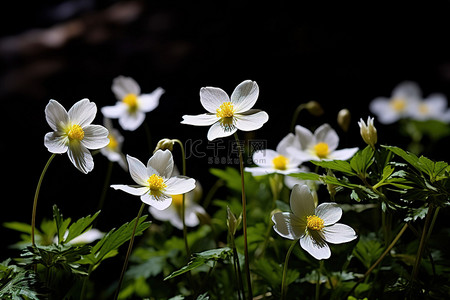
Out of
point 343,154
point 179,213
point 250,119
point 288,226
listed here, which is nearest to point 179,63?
point 179,213

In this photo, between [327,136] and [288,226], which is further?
[327,136]

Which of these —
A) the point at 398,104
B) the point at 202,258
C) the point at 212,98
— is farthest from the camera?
the point at 398,104

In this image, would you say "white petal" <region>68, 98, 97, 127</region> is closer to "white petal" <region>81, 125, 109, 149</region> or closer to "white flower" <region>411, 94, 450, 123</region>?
"white petal" <region>81, 125, 109, 149</region>

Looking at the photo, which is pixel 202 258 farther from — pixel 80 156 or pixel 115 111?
pixel 115 111

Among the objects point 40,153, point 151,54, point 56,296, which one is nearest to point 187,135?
point 151,54

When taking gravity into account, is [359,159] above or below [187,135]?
above

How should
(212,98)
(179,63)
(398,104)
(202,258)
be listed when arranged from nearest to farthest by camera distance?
(202,258) → (212,98) → (179,63) → (398,104)

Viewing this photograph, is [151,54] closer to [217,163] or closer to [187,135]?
[187,135]
